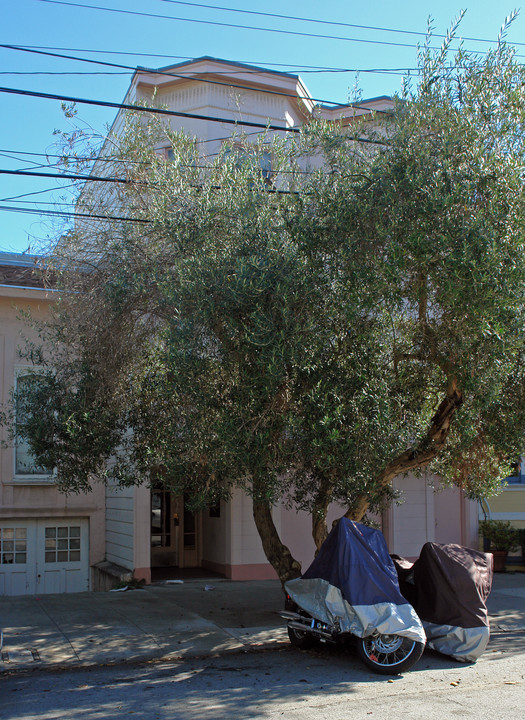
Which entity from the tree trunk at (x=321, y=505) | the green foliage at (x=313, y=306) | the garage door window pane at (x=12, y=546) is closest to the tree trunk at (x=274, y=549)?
the tree trunk at (x=321, y=505)

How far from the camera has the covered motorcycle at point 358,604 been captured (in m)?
7.46

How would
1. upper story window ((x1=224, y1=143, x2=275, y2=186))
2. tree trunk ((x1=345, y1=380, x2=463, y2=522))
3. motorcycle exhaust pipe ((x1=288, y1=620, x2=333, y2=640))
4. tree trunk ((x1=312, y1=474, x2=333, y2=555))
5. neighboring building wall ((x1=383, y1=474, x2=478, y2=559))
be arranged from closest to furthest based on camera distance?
motorcycle exhaust pipe ((x1=288, y1=620, x2=333, y2=640))
tree trunk ((x1=312, y1=474, x2=333, y2=555))
tree trunk ((x1=345, y1=380, x2=463, y2=522))
upper story window ((x1=224, y1=143, x2=275, y2=186))
neighboring building wall ((x1=383, y1=474, x2=478, y2=559))

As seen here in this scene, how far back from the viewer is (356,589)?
305 inches

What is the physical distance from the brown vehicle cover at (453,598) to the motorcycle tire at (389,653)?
2.95 ft

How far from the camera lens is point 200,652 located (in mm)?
8703

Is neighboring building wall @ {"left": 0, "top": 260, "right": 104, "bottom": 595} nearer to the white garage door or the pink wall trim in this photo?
the white garage door

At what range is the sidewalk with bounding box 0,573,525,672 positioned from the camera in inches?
338

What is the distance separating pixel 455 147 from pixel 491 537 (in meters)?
11.1

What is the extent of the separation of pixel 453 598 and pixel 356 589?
1.38m

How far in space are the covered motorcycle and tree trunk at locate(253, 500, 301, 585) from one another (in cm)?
122

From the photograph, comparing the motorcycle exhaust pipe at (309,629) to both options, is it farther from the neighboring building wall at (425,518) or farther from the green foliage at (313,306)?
the neighboring building wall at (425,518)

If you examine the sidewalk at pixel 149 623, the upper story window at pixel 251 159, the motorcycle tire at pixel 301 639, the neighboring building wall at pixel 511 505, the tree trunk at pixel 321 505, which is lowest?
the sidewalk at pixel 149 623

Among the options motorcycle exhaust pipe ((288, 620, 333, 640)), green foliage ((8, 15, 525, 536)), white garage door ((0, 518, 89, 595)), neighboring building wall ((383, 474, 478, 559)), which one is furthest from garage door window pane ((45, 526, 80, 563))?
motorcycle exhaust pipe ((288, 620, 333, 640))

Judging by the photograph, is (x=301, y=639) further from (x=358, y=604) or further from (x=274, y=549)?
(x=274, y=549)
